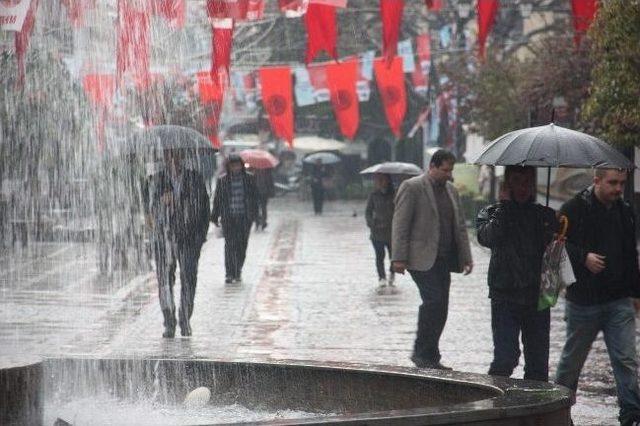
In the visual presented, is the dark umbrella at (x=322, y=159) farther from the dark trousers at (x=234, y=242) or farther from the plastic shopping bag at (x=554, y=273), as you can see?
the plastic shopping bag at (x=554, y=273)

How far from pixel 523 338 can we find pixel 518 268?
1.55ft

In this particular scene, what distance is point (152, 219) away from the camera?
1391 cm

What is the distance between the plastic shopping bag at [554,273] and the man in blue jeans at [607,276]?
26 centimetres

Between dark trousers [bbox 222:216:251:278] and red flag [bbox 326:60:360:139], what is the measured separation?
1029 centimetres

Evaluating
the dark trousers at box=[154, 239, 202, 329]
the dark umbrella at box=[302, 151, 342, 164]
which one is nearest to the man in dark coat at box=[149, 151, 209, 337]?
the dark trousers at box=[154, 239, 202, 329]

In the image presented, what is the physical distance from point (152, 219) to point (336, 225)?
81.9ft

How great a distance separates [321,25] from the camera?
18719mm

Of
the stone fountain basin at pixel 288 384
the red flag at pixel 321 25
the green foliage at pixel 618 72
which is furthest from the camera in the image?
the red flag at pixel 321 25

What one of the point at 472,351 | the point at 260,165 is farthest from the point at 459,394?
the point at 260,165

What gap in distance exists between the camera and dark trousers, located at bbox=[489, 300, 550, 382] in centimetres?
901

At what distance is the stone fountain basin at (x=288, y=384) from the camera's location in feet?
21.9

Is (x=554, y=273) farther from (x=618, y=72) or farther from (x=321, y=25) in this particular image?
(x=321, y=25)

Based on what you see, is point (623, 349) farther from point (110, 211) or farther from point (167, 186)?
point (110, 211)

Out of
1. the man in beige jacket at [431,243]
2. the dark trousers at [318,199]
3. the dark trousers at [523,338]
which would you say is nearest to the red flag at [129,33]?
the man in beige jacket at [431,243]
